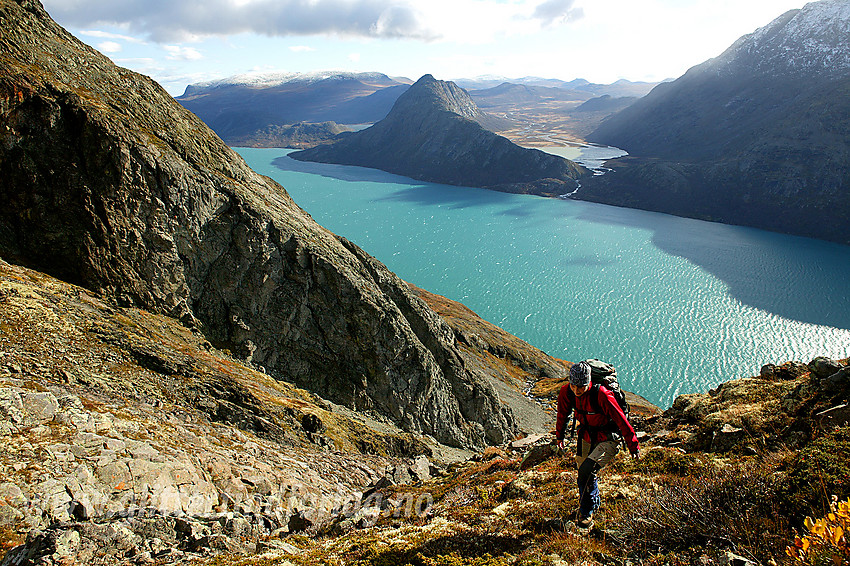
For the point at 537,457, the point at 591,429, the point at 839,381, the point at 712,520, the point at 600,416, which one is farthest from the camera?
the point at 537,457

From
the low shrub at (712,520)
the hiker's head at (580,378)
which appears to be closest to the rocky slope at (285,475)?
the low shrub at (712,520)

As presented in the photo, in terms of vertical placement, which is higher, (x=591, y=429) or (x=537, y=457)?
(x=591, y=429)

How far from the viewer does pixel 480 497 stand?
A: 12297mm

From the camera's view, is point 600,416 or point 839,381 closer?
point 600,416

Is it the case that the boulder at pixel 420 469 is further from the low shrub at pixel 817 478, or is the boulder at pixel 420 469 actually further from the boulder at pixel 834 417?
the low shrub at pixel 817 478

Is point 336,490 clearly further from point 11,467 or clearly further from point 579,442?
point 579,442

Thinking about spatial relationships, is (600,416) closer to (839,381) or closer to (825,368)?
(839,381)

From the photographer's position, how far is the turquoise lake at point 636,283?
66250 mm

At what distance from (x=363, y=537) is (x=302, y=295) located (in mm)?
16769

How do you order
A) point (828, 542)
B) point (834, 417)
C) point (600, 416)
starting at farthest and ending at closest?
point (834, 417), point (600, 416), point (828, 542)

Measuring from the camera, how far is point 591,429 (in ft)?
26.7

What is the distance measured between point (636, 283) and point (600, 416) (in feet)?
304

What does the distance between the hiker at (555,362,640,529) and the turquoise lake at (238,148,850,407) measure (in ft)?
188

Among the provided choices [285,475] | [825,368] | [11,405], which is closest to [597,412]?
[825,368]
